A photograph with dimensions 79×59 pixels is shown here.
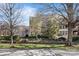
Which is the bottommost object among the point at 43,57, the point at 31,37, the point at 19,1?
the point at 43,57

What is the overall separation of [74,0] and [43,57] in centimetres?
76

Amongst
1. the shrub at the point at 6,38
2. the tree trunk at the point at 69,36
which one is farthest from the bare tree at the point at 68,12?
the shrub at the point at 6,38

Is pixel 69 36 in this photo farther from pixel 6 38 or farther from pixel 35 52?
pixel 6 38

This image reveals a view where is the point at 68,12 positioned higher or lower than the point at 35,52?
higher

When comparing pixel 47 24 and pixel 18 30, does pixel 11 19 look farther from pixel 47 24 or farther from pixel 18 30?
pixel 47 24

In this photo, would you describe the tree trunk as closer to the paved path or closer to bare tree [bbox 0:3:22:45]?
the paved path

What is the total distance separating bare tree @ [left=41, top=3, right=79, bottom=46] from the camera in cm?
266

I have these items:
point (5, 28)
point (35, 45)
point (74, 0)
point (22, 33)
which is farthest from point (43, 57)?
point (74, 0)

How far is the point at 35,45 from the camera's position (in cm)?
270

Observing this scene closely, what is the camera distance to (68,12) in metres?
2.69

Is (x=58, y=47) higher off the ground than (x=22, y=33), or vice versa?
(x=22, y=33)

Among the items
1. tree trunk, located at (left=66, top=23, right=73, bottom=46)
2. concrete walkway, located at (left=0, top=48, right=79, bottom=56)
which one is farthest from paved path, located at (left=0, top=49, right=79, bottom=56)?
tree trunk, located at (left=66, top=23, right=73, bottom=46)

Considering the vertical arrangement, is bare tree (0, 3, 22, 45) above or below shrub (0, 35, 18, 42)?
above

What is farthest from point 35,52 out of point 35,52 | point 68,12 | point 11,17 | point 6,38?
point 68,12
